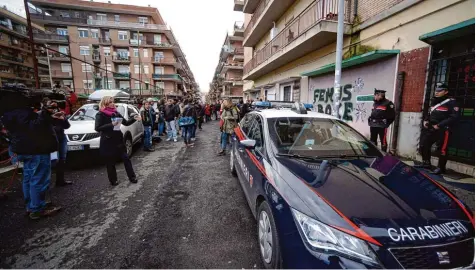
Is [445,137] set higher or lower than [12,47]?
lower

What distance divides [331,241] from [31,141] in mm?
3802

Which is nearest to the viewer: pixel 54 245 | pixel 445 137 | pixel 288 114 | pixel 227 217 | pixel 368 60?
pixel 54 245

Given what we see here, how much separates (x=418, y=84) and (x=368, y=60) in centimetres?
175

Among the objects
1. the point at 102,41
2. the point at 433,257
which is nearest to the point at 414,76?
the point at 433,257

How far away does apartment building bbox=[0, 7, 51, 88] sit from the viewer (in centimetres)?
3644

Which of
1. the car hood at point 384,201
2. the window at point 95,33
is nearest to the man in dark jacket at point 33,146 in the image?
the car hood at point 384,201

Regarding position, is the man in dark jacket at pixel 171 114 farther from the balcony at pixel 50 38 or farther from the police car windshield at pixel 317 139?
the balcony at pixel 50 38

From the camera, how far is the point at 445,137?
13.3 feet

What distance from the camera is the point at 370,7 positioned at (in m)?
6.98

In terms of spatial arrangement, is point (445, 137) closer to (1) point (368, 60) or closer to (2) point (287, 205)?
(1) point (368, 60)

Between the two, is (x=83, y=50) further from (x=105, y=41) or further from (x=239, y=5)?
(x=239, y=5)

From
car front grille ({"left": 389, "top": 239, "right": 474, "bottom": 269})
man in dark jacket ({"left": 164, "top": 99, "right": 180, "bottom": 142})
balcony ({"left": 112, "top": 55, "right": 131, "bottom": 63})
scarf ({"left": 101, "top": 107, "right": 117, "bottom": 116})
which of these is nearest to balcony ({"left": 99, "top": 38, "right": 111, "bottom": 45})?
balcony ({"left": 112, "top": 55, "right": 131, "bottom": 63})

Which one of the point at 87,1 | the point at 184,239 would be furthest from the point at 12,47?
the point at 184,239

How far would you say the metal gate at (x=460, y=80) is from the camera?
4352 mm
